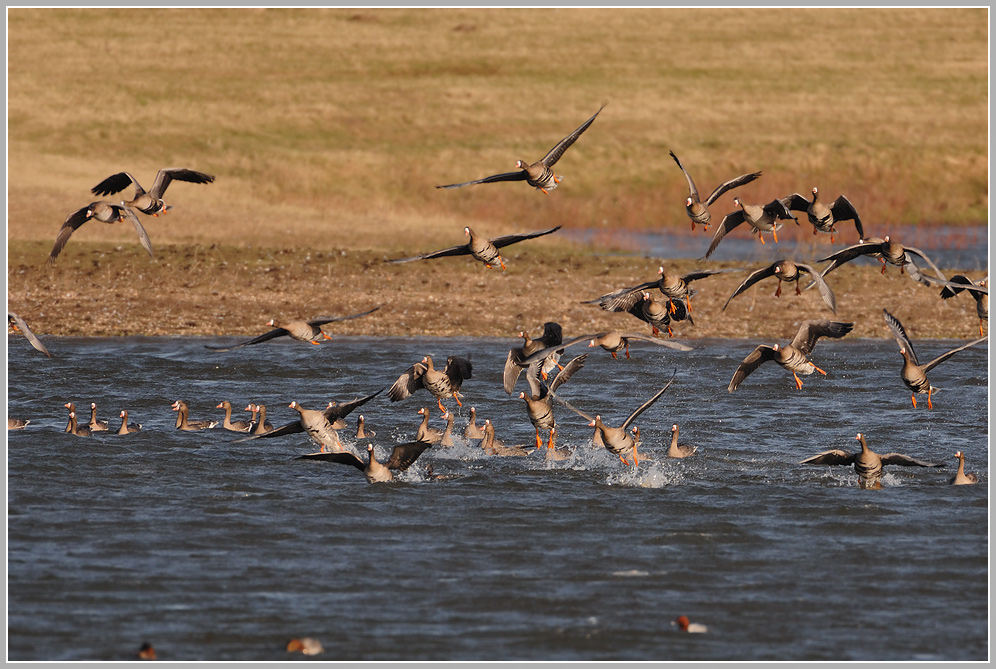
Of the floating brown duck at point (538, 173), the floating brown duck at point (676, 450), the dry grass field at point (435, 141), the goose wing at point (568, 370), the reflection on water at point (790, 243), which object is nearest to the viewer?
the floating brown duck at point (538, 173)

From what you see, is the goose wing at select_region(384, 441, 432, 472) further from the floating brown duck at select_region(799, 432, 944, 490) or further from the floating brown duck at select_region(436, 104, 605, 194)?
the floating brown duck at select_region(799, 432, 944, 490)

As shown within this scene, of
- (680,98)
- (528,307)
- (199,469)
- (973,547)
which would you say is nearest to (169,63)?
(680,98)

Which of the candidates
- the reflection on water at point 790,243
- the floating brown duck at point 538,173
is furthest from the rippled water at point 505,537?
the reflection on water at point 790,243

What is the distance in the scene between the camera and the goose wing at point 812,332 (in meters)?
16.5

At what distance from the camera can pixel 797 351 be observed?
16750 millimetres

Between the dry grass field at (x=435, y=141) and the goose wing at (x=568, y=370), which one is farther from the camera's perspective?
the dry grass field at (x=435, y=141)

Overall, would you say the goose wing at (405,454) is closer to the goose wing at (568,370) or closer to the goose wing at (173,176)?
the goose wing at (568,370)

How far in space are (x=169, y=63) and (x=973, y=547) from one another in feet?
188

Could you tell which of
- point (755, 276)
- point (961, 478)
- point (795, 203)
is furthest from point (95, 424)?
point (961, 478)

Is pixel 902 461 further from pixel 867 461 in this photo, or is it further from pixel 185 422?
pixel 185 422


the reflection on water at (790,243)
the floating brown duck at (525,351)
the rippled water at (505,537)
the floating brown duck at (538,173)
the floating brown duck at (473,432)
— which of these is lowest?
the rippled water at (505,537)

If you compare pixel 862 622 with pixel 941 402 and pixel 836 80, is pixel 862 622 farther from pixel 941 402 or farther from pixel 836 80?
pixel 836 80

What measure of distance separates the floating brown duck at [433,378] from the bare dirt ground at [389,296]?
10.7 m

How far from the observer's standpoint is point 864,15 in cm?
7975
